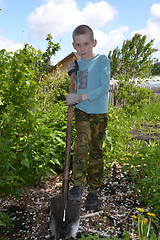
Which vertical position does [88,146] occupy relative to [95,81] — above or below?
below

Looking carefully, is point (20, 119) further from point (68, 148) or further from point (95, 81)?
point (95, 81)

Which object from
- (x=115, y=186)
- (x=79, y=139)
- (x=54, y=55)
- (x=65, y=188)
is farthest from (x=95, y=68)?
(x=54, y=55)

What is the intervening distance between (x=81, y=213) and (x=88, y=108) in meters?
1.06

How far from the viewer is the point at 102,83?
7.59ft

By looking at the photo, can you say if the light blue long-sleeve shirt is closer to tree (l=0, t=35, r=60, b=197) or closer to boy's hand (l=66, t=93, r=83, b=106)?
boy's hand (l=66, t=93, r=83, b=106)

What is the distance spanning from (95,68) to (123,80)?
763 centimetres

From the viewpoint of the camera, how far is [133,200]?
2.73m

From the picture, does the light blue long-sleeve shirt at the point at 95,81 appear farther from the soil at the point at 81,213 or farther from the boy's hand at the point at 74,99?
the soil at the point at 81,213

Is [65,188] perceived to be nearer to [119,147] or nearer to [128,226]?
[128,226]

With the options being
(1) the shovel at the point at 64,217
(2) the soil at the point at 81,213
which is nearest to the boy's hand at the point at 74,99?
(1) the shovel at the point at 64,217

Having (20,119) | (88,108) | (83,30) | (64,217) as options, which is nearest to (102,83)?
(88,108)

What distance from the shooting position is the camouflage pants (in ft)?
7.47

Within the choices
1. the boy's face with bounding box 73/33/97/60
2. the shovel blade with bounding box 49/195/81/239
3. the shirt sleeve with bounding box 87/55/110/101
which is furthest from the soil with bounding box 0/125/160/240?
the boy's face with bounding box 73/33/97/60

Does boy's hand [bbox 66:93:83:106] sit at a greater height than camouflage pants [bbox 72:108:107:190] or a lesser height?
greater
